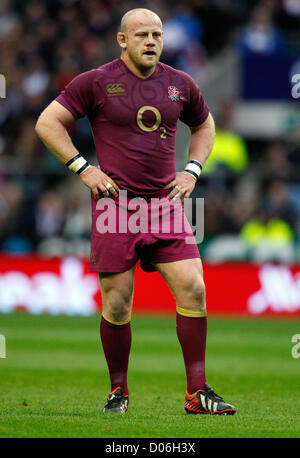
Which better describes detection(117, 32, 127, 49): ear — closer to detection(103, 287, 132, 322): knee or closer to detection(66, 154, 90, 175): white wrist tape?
detection(66, 154, 90, 175): white wrist tape

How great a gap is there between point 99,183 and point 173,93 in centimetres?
79

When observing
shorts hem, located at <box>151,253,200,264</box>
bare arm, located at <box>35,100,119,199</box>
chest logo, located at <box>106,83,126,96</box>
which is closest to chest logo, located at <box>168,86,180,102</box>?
chest logo, located at <box>106,83,126,96</box>

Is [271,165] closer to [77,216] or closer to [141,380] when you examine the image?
[77,216]

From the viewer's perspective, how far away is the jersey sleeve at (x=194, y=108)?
6.89 m

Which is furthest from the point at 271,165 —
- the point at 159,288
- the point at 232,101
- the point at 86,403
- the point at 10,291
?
the point at 86,403

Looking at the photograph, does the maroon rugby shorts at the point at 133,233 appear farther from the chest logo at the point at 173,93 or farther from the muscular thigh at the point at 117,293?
the chest logo at the point at 173,93

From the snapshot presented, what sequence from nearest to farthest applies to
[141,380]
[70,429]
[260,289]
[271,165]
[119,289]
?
[70,429] < [119,289] < [141,380] < [260,289] < [271,165]

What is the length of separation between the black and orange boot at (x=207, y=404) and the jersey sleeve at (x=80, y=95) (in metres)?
1.99

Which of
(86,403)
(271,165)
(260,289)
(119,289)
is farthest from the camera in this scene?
(271,165)

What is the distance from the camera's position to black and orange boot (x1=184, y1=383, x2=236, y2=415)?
647 cm

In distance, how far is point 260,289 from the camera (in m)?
15.7

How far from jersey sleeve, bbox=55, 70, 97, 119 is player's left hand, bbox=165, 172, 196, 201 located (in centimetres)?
75

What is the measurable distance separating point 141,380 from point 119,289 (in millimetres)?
2449

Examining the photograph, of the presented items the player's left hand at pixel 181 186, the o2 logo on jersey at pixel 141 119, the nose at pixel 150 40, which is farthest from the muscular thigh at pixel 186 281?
the nose at pixel 150 40
